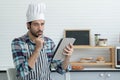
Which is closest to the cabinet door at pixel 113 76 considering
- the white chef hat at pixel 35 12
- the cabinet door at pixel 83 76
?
the cabinet door at pixel 83 76

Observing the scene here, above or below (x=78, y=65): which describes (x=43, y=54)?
above

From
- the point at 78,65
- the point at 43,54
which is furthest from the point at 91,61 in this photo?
the point at 43,54

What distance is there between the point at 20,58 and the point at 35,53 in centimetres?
13

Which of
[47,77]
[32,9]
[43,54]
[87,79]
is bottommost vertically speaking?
[87,79]

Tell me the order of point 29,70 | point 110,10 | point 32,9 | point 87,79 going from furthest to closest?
point 110,10, point 87,79, point 32,9, point 29,70

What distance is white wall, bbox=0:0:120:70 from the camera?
12.5 feet

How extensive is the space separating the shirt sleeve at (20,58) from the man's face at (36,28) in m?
0.12

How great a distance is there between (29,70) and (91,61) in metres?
2.08

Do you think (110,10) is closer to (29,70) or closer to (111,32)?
(111,32)

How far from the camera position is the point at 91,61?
385 cm

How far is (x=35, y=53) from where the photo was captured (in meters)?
1.85

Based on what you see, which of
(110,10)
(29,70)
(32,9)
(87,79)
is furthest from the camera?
(110,10)

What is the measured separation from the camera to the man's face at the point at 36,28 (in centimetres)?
191

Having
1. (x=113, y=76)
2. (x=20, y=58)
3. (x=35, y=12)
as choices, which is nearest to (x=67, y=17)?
(x=113, y=76)
